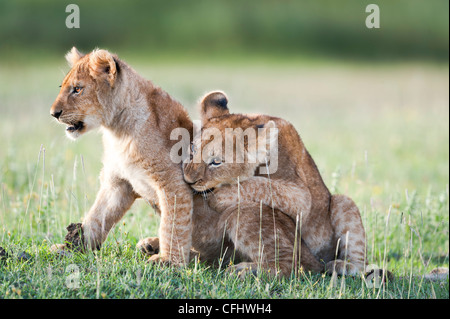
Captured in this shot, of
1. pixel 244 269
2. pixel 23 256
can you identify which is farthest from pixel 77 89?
pixel 244 269

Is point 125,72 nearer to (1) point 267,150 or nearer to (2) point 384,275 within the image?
(1) point 267,150

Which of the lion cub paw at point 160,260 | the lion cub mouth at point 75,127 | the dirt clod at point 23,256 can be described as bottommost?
Answer: the lion cub paw at point 160,260

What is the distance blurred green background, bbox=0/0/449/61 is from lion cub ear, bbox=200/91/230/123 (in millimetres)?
37352

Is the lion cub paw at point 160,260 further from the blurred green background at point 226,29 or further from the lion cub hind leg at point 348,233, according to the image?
the blurred green background at point 226,29

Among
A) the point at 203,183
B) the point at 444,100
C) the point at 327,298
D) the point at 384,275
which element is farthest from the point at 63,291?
the point at 444,100

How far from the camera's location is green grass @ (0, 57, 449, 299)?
5715 millimetres

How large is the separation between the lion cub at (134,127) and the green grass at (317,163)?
1.38 feet

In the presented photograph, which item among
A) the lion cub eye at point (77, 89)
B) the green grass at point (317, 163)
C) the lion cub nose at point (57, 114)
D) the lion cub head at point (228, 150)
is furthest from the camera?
the lion cub head at point (228, 150)

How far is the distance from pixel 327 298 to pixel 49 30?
48.8m

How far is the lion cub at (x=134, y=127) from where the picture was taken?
625cm

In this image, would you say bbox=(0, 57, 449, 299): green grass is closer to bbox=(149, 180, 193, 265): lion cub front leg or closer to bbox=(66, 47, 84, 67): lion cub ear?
bbox=(149, 180, 193, 265): lion cub front leg

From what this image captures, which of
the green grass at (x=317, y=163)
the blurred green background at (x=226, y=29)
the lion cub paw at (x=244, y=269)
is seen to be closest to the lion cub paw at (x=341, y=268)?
the green grass at (x=317, y=163)

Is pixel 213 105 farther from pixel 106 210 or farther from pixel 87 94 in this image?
pixel 106 210

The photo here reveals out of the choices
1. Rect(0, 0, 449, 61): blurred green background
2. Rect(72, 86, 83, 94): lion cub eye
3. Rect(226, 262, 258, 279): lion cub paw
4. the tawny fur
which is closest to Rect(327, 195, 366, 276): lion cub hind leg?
the tawny fur
